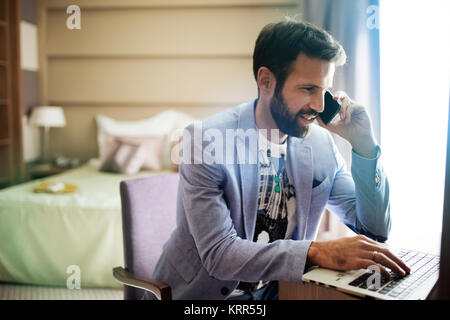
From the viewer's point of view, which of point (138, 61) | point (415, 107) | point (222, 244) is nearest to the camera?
point (222, 244)

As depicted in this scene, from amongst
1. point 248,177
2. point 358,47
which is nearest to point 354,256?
point 248,177

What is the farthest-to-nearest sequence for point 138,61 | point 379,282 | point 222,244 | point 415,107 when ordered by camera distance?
point 138,61, point 415,107, point 222,244, point 379,282

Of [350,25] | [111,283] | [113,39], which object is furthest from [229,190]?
[113,39]

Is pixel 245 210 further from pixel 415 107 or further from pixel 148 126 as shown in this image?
pixel 148 126

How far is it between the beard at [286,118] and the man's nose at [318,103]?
0.5 inches

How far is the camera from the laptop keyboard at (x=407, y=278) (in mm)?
885

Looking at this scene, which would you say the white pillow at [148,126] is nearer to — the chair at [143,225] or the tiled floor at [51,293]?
the tiled floor at [51,293]

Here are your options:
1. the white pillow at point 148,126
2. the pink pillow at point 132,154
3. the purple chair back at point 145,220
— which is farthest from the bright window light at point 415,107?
the white pillow at point 148,126

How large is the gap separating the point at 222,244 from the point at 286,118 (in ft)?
1.31

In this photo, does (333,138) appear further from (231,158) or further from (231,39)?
(231,39)

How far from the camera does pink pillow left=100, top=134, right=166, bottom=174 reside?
359cm

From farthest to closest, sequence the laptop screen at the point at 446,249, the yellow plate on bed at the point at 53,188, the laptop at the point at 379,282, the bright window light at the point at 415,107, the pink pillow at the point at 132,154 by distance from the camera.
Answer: the pink pillow at the point at 132,154 → the yellow plate on bed at the point at 53,188 → the bright window light at the point at 415,107 → the laptop at the point at 379,282 → the laptop screen at the point at 446,249

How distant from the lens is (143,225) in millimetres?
1470

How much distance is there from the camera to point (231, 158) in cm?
119
